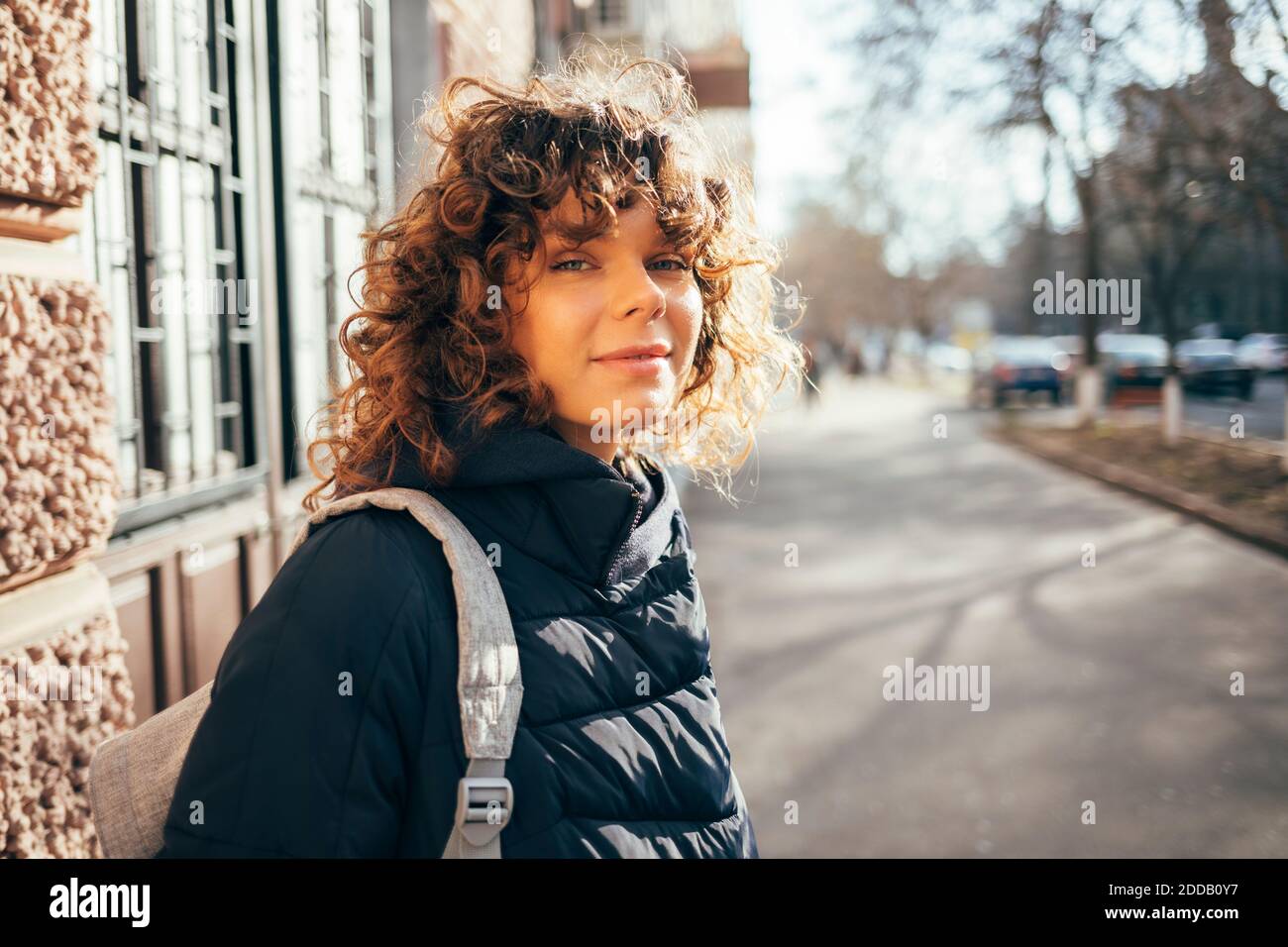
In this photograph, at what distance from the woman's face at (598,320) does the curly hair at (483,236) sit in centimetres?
Result: 2

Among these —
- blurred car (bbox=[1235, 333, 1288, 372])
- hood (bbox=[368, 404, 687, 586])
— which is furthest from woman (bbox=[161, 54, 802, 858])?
blurred car (bbox=[1235, 333, 1288, 372])

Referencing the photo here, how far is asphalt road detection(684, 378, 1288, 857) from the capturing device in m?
4.48

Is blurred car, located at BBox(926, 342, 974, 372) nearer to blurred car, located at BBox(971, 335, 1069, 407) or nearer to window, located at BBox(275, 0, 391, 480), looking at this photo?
blurred car, located at BBox(971, 335, 1069, 407)

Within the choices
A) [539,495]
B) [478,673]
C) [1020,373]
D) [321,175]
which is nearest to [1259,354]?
[1020,373]

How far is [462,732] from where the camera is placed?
4.35 feet

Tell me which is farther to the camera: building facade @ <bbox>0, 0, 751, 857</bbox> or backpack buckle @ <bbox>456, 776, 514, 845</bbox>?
building facade @ <bbox>0, 0, 751, 857</bbox>

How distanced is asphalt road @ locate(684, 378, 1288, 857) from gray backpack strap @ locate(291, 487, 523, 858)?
1672 mm

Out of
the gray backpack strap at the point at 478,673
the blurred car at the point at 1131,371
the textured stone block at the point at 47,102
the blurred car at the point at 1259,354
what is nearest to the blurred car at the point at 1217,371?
the blurred car at the point at 1259,354

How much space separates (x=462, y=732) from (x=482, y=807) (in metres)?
0.09

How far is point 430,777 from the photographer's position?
1319 mm

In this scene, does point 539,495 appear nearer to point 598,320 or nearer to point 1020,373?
point 598,320

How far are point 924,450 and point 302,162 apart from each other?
54.7ft

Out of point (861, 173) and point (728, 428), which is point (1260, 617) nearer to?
point (728, 428)
